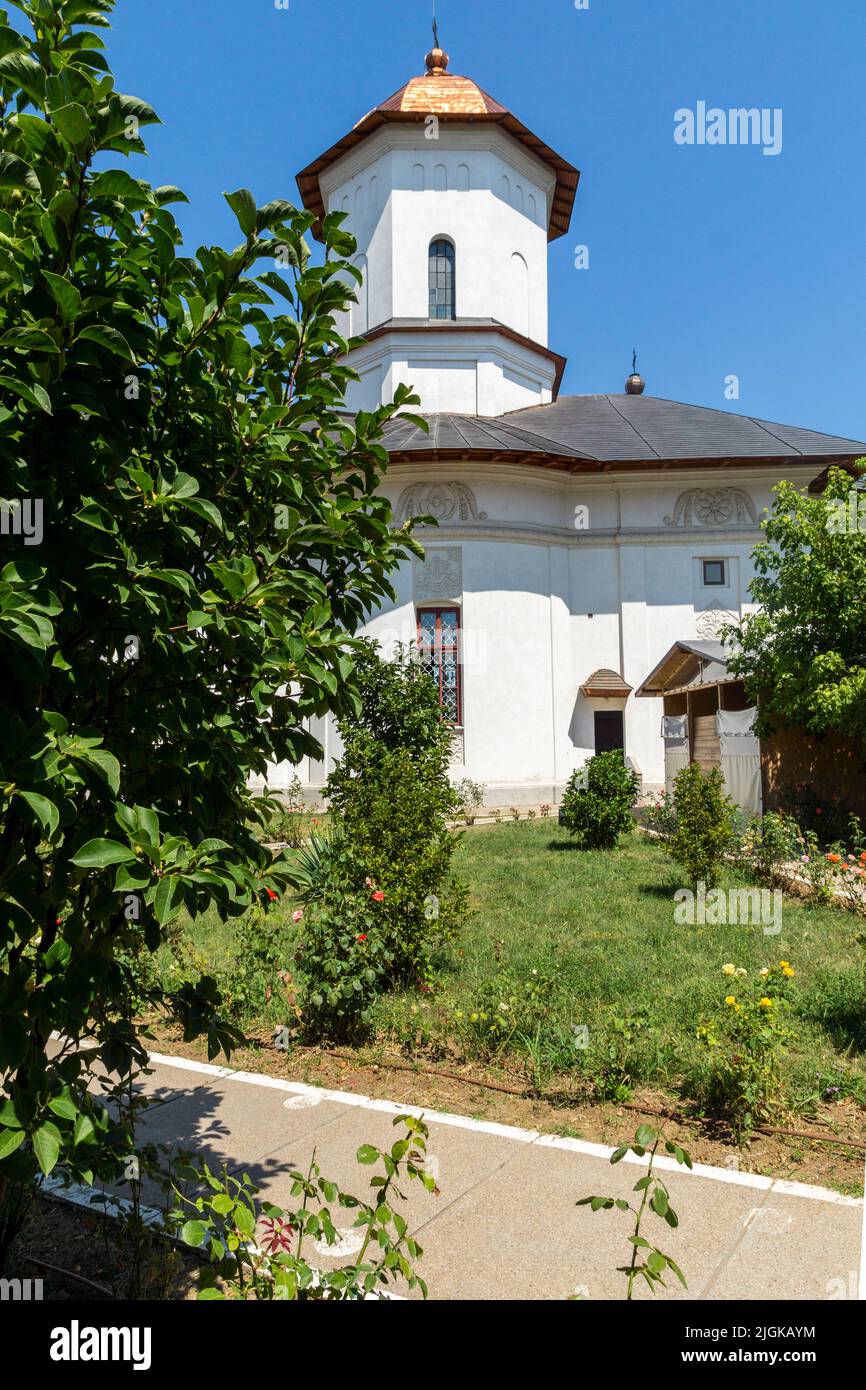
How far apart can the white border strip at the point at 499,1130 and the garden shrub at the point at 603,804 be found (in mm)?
9838

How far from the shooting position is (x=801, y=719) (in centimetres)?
1433

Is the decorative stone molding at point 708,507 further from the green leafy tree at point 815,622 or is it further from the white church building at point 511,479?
the green leafy tree at point 815,622

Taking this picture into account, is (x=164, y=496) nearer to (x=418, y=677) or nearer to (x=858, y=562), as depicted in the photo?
(x=418, y=677)

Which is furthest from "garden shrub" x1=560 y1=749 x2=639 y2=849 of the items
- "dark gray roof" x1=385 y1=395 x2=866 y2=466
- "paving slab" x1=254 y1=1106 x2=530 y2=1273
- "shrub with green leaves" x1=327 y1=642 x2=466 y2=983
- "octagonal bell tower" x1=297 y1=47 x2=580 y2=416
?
"octagonal bell tower" x1=297 y1=47 x2=580 y2=416

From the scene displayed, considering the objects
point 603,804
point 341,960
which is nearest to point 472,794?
point 603,804

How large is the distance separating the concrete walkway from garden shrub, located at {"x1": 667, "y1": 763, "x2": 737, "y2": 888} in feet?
22.7

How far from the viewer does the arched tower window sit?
2502 cm

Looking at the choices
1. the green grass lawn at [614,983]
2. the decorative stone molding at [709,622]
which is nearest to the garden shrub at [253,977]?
the green grass lawn at [614,983]

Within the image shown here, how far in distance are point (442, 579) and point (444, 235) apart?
401 inches

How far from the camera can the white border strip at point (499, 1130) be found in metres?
4.03

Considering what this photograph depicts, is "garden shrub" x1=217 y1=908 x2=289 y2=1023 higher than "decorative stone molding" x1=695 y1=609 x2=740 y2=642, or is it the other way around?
"decorative stone molding" x1=695 y1=609 x2=740 y2=642

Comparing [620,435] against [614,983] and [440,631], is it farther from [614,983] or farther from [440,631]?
[614,983]

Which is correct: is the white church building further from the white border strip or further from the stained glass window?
the white border strip
